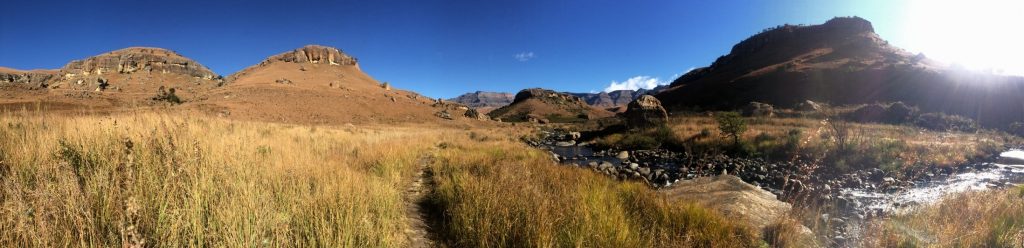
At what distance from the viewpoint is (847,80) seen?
55.0 meters

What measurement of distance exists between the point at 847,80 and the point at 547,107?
71.8m

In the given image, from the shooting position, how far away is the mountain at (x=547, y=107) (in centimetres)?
10625

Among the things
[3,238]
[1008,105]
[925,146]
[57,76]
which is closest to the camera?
[3,238]

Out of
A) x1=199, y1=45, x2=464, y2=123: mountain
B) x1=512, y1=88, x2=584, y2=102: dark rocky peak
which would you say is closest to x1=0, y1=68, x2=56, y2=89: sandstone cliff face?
x1=199, y1=45, x2=464, y2=123: mountain

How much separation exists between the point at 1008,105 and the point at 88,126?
6038cm

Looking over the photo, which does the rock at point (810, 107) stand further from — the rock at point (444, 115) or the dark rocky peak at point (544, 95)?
the dark rocky peak at point (544, 95)

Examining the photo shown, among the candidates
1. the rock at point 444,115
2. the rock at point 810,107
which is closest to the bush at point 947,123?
the rock at point 810,107

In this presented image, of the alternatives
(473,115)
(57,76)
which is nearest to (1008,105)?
(473,115)

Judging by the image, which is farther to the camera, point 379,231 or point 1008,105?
point 1008,105

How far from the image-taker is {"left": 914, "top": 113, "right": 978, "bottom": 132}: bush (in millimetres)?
29531

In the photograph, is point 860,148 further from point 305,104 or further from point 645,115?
point 305,104

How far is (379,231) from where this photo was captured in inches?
140

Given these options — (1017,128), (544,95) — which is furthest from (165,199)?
(544,95)

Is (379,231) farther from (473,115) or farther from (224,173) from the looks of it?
(473,115)
